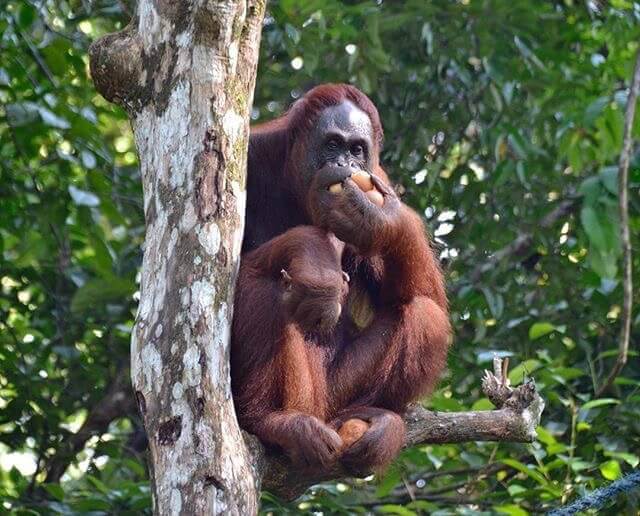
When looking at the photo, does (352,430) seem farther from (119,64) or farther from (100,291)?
(100,291)

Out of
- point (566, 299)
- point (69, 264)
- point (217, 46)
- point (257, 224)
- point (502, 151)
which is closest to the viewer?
point (217, 46)

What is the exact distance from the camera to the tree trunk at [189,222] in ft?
10.9

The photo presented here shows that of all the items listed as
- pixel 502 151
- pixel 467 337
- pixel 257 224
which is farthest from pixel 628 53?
pixel 257 224

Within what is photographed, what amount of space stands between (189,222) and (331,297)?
0.79 meters

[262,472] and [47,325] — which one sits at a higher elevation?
[47,325]

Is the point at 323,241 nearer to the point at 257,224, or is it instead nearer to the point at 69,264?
the point at 257,224

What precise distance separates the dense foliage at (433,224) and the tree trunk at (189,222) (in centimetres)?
165

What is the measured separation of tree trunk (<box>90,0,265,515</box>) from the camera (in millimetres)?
3326

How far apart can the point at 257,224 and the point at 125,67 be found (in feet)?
4.11

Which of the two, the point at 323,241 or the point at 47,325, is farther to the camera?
the point at 47,325

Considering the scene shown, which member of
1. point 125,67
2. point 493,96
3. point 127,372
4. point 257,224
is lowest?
point 127,372

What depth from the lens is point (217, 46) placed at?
3.72m

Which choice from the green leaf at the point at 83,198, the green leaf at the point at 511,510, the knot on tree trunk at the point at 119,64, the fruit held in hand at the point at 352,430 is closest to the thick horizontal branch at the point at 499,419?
the fruit held in hand at the point at 352,430

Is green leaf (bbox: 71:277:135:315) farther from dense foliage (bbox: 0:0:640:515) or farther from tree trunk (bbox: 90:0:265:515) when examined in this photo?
tree trunk (bbox: 90:0:265:515)
